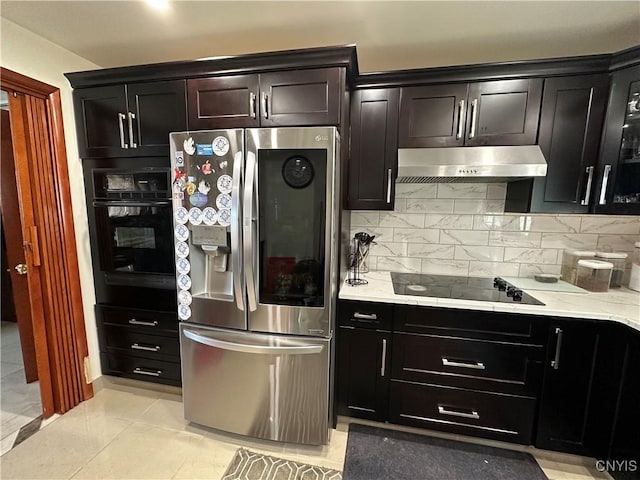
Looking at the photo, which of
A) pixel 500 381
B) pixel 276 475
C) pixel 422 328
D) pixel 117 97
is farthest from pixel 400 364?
pixel 117 97

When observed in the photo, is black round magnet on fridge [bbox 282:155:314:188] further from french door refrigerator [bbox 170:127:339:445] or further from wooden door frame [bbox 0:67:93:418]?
wooden door frame [bbox 0:67:93:418]

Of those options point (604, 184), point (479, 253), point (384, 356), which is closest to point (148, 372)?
point (384, 356)

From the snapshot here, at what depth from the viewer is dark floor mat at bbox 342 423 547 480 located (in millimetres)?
1533

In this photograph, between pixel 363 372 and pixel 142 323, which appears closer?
pixel 363 372

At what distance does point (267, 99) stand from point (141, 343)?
1.97m

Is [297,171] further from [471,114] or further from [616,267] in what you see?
[616,267]

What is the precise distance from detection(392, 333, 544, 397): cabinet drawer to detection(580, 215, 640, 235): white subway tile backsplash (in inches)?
42.9

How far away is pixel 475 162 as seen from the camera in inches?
63.9

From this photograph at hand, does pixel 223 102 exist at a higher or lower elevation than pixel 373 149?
higher

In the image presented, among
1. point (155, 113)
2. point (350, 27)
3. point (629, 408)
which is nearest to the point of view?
point (629, 408)

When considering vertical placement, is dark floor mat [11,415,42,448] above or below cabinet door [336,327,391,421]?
below

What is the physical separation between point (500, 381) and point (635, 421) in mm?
562

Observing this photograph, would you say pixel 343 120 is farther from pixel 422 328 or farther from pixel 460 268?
pixel 460 268

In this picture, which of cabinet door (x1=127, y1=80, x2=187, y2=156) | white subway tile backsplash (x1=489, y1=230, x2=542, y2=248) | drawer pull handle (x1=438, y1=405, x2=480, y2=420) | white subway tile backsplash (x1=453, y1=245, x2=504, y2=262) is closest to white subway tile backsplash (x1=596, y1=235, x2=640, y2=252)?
white subway tile backsplash (x1=489, y1=230, x2=542, y2=248)
